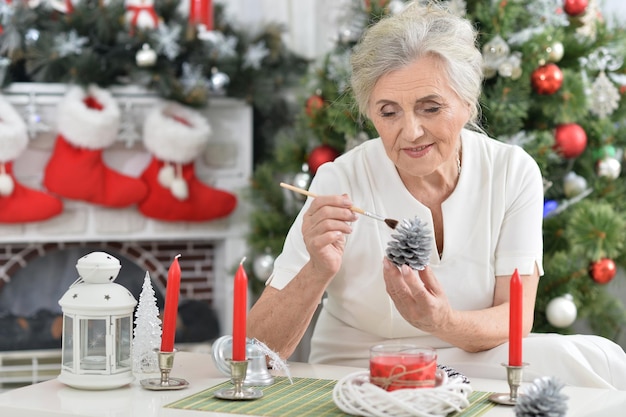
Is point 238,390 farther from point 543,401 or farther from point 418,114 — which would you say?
point 418,114

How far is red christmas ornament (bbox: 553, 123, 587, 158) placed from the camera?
2855 millimetres

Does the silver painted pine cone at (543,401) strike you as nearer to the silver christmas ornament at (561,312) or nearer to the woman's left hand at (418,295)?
the woman's left hand at (418,295)

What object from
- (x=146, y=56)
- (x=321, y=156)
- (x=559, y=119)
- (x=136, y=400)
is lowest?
(x=136, y=400)

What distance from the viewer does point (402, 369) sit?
1.22 metres

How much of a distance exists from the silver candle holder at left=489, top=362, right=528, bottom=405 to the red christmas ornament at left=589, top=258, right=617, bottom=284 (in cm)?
155

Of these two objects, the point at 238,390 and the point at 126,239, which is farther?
the point at 126,239

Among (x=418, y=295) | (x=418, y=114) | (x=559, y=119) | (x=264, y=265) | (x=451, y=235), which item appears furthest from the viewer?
(x=264, y=265)

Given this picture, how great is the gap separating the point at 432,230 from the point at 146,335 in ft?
1.84

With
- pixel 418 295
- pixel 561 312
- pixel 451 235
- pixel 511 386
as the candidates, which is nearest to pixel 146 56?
pixel 561 312

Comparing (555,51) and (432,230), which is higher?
(555,51)

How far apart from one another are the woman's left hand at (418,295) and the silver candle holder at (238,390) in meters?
0.28

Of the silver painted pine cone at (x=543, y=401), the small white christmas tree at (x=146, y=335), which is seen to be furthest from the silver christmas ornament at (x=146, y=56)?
the silver painted pine cone at (x=543, y=401)

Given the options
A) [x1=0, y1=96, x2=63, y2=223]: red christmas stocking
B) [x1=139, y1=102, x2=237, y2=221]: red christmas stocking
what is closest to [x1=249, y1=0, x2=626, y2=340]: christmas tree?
[x1=139, y1=102, x2=237, y2=221]: red christmas stocking

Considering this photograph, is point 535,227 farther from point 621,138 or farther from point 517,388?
point 621,138
